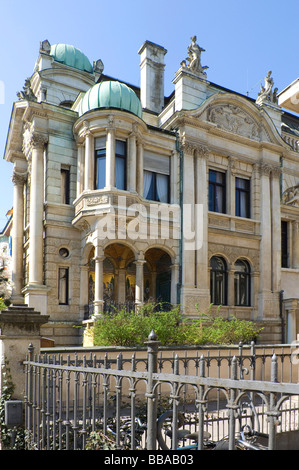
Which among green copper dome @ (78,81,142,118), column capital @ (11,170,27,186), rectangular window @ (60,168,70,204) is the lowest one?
rectangular window @ (60,168,70,204)

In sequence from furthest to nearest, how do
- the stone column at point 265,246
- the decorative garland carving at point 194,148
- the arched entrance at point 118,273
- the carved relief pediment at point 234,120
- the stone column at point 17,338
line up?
the stone column at point 265,246, the carved relief pediment at point 234,120, the decorative garland carving at point 194,148, the arched entrance at point 118,273, the stone column at point 17,338

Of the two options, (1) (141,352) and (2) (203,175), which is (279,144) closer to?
(2) (203,175)

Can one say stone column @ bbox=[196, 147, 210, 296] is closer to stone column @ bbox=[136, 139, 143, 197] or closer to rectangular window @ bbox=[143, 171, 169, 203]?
rectangular window @ bbox=[143, 171, 169, 203]

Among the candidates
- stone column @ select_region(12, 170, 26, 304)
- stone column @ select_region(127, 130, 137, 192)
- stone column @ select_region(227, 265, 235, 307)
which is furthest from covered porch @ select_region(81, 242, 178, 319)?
stone column @ select_region(12, 170, 26, 304)

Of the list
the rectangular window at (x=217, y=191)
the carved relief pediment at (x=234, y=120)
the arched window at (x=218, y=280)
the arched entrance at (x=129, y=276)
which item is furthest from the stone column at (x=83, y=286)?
the carved relief pediment at (x=234, y=120)

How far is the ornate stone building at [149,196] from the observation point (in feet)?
57.9

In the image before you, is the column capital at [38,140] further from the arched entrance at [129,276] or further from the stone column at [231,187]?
the stone column at [231,187]

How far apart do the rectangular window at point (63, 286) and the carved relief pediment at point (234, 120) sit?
9563mm

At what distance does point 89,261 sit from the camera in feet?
61.8

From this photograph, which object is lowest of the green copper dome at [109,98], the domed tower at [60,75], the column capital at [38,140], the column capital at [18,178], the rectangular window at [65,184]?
the rectangular window at [65,184]

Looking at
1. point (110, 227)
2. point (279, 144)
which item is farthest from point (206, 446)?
point (279, 144)

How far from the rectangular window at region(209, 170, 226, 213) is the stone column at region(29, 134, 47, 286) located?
7.75m

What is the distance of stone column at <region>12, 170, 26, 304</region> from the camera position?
792 inches
